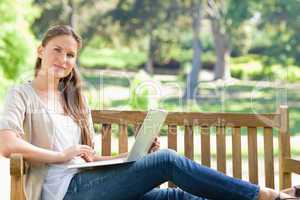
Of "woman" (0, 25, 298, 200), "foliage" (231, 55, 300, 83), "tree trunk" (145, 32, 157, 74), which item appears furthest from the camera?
"tree trunk" (145, 32, 157, 74)

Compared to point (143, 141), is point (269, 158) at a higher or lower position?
lower

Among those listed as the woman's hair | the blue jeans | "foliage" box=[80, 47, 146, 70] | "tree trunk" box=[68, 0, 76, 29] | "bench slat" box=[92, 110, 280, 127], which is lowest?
the blue jeans

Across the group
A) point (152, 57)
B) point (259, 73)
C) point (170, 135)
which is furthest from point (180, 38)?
Result: point (170, 135)

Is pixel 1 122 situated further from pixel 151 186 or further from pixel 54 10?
pixel 54 10

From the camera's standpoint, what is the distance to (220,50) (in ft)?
66.0

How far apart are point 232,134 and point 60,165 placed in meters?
1.03

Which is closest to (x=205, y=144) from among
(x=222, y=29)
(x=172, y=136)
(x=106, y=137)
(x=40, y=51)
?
(x=172, y=136)

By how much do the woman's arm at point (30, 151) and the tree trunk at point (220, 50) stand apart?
1758 cm

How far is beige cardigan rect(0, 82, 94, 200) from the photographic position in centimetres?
262

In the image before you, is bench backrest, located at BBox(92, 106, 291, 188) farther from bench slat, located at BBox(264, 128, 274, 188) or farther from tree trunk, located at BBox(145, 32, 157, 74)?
tree trunk, located at BBox(145, 32, 157, 74)

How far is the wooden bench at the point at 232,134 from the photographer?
10.1 ft

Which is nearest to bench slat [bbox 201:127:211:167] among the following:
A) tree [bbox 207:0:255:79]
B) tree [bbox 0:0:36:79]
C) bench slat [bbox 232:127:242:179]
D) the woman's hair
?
bench slat [bbox 232:127:242:179]

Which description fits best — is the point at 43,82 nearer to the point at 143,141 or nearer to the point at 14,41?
the point at 143,141

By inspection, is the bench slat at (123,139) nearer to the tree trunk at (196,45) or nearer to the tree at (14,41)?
the tree at (14,41)
